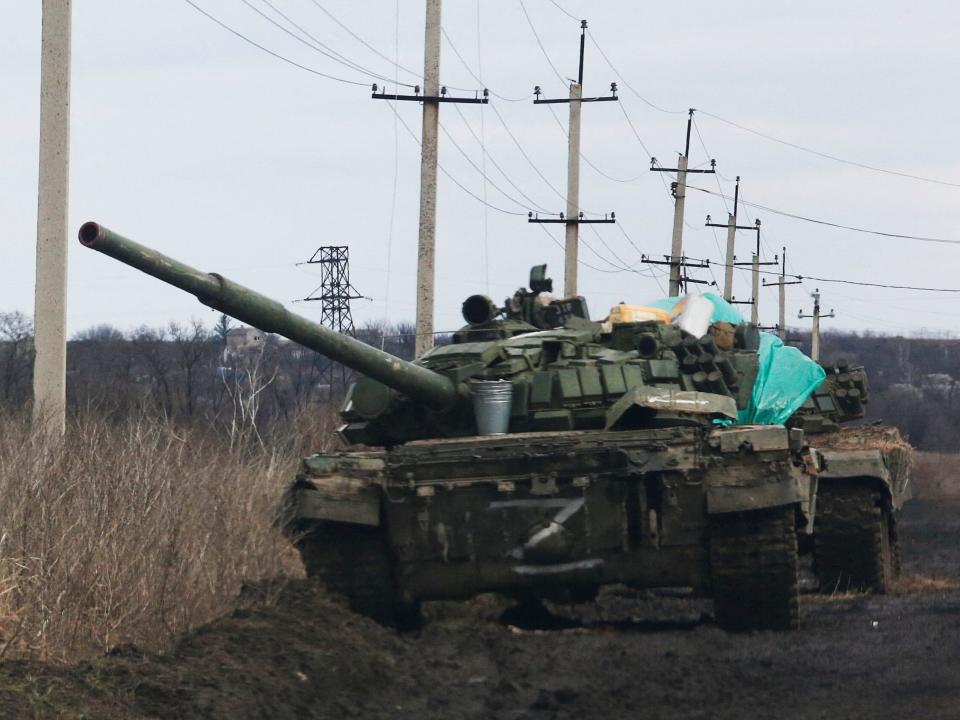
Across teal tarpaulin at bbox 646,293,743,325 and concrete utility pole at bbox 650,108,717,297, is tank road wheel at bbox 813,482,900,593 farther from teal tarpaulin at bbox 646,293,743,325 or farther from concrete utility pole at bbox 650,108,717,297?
concrete utility pole at bbox 650,108,717,297

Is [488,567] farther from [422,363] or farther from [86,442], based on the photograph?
[86,442]

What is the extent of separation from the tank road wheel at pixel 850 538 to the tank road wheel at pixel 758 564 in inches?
147

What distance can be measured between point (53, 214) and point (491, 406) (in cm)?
375

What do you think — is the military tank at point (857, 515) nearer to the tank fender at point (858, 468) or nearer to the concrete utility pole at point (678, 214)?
the tank fender at point (858, 468)

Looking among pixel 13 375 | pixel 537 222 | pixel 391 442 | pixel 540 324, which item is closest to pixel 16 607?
pixel 391 442

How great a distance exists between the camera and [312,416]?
21.8 meters

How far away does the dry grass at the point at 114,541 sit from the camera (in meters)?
9.29

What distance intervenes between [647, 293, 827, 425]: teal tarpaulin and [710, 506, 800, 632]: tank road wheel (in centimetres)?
A: 381

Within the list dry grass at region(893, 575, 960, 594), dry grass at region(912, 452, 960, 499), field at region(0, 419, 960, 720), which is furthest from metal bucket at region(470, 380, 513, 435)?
dry grass at region(912, 452, 960, 499)

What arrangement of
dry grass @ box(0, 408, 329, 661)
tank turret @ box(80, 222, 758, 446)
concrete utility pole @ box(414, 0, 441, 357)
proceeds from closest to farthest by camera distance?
1. dry grass @ box(0, 408, 329, 661)
2. tank turret @ box(80, 222, 758, 446)
3. concrete utility pole @ box(414, 0, 441, 357)

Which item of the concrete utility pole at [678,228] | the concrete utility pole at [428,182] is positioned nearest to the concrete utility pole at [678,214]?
the concrete utility pole at [678,228]

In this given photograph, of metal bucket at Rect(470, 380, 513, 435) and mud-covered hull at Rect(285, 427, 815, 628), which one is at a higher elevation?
metal bucket at Rect(470, 380, 513, 435)

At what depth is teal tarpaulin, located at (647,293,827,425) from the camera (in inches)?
627

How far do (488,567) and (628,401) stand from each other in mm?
1657
